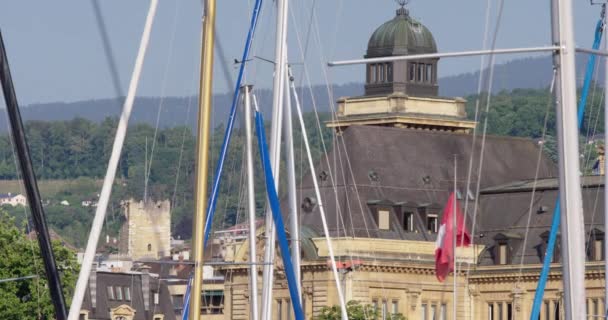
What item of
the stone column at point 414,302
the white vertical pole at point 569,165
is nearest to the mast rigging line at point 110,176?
the white vertical pole at point 569,165

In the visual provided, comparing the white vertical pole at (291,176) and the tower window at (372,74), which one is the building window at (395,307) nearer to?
the tower window at (372,74)

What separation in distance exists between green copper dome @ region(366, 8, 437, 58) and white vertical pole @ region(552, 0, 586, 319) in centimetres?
11016

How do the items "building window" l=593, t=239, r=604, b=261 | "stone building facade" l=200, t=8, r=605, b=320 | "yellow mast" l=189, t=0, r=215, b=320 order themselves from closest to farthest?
"yellow mast" l=189, t=0, r=215, b=320 < "building window" l=593, t=239, r=604, b=261 < "stone building facade" l=200, t=8, r=605, b=320

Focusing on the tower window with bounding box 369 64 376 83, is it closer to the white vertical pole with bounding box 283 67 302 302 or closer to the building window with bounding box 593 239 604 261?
the building window with bounding box 593 239 604 261

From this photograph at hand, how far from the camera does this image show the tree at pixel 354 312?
12850 centimetres

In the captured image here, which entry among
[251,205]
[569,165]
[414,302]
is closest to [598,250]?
[414,302]

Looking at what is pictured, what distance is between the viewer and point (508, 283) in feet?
482

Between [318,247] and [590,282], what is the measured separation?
47.7 ft

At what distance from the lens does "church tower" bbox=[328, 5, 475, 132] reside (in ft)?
512

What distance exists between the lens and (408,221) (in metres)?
149

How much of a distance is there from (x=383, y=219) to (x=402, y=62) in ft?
50.3

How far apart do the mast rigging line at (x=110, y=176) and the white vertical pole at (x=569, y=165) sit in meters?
8.45

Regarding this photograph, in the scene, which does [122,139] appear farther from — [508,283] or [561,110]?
[508,283]

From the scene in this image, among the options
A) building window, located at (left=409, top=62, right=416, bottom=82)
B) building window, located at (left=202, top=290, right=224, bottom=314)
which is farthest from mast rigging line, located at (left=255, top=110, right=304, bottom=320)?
building window, located at (left=202, top=290, right=224, bottom=314)
